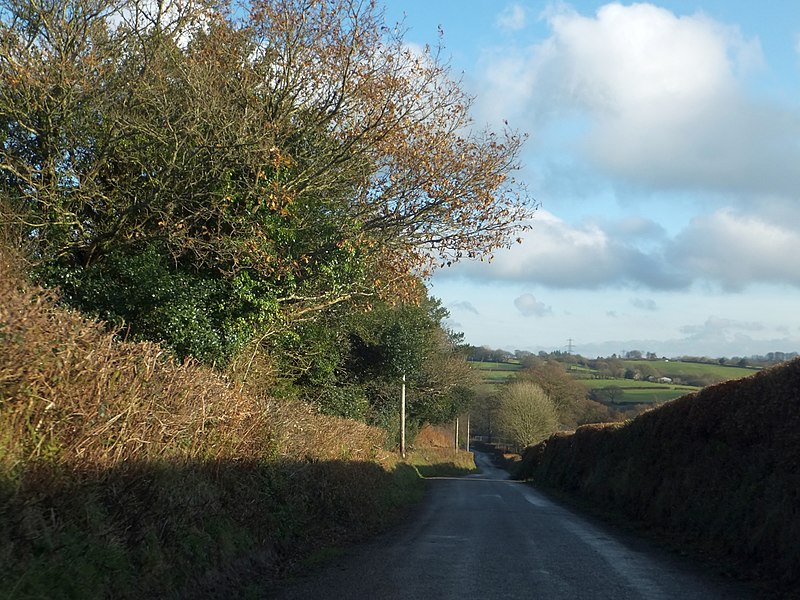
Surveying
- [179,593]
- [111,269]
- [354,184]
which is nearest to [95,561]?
[179,593]

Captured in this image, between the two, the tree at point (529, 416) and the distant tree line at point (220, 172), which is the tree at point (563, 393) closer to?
the tree at point (529, 416)

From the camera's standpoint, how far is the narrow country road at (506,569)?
28.9 feet

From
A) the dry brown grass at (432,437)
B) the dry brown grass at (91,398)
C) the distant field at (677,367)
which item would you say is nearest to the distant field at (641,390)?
the distant field at (677,367)

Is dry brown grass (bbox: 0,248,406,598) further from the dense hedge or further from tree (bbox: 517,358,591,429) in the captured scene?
tree (bbox: 517,358,591,429)

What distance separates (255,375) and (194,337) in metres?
2.65

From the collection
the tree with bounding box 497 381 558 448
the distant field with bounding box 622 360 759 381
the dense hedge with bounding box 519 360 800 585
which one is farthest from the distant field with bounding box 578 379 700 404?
the dense hedge with bounding box 519 360 800 585

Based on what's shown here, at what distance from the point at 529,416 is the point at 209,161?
68158 millimetres

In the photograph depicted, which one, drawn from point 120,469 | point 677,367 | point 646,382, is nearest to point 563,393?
point 646,382

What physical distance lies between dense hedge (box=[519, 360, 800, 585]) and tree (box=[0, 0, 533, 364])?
6.69 m

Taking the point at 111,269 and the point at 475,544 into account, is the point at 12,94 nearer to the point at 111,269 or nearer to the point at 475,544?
the point at 111,269

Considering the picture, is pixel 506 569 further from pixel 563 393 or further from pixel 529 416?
pixel 563 393

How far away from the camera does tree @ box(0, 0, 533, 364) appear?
565 inches

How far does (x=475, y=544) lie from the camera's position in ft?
41.8

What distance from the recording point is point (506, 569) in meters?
10.1
